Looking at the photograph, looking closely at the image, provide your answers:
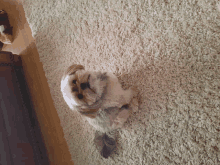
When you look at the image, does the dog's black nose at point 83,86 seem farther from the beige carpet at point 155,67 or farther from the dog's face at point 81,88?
the beige carpet at point 155,67

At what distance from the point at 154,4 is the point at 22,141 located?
148 cm

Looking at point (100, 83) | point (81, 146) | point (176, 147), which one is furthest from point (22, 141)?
point (176, 147)

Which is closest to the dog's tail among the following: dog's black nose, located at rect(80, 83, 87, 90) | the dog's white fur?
the dog's white fur

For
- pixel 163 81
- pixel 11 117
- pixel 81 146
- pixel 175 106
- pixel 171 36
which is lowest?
pixel 81 146

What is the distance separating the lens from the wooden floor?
1.42 m

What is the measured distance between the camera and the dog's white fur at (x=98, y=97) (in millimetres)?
689

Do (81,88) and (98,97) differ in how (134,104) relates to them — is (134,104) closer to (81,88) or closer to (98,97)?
(98,97)

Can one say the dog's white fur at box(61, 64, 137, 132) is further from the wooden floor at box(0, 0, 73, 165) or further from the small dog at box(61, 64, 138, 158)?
the wooden floor at box(0, 0, 73, 165)

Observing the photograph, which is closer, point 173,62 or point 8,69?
point 173,62

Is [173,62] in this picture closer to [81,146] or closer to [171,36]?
[171,36]

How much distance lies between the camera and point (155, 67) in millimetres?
979

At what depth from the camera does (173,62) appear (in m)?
0.93

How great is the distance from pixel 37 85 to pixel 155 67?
1.24m

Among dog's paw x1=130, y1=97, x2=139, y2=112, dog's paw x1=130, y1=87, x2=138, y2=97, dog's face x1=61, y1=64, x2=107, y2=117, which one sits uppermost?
dog's face x1=61, y1=64, x2=107, y2=117
